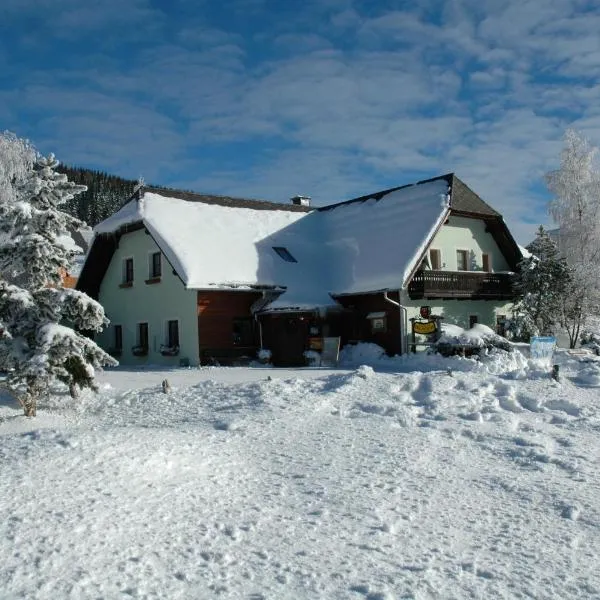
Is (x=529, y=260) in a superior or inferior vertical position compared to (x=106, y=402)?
superior

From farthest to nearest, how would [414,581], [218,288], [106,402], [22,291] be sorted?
[218,288] < [106,402] < [22,291] < [414,581]

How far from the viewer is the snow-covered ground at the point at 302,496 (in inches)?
237

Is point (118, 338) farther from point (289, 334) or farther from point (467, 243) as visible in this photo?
point (467, 243)

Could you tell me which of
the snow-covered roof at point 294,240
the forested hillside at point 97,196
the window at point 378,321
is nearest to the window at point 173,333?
the snow-covered roof at point 294,240

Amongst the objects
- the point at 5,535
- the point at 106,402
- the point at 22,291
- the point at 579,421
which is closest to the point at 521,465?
the point at 579,421

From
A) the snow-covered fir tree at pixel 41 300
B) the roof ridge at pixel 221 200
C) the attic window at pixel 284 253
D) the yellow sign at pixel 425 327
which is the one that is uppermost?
the roof ridge at pixel 221 200

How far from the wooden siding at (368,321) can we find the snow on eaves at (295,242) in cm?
58

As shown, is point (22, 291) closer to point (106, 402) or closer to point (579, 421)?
point (106, 402)

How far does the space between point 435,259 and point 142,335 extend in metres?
12.2

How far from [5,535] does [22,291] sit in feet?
21.9

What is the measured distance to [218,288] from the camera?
22953mm

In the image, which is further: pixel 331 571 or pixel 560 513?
pixel 560 513

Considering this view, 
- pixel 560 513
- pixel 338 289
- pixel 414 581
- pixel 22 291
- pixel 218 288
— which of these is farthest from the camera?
pixel 338 289

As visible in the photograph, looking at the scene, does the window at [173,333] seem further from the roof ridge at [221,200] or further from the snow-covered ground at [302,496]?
the snow-covered ground at [302,496]
